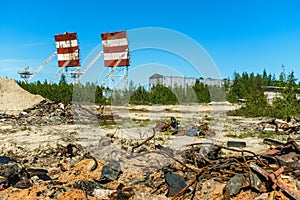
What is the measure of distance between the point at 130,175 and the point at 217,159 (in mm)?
1063

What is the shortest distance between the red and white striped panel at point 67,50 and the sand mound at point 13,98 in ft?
28.9

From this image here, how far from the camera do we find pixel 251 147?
6078mm

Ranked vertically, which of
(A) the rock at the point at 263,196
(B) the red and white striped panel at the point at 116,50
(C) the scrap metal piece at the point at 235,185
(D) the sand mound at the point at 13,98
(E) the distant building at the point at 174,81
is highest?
(B) the red and white striped panel at the point at 116,50

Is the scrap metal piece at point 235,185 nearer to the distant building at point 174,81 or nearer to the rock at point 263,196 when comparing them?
the rock at point 263,196

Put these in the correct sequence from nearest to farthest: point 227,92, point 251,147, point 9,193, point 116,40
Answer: point 9,193
point 251,147
point 116,40
point 227,92

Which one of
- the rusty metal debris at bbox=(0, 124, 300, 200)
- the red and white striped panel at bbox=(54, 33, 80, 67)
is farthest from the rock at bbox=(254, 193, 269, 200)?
A: the red and white striped panel at bbox=(54, 33, 80, 67)

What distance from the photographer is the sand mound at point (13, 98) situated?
619 inches

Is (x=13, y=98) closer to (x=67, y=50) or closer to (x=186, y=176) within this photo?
(x=67, y=50)

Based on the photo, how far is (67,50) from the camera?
2723 centimetres

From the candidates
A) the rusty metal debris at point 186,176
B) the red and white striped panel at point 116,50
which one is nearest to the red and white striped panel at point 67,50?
the red and white striped panel at point 116,50

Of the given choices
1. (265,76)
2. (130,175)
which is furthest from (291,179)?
(265,76)

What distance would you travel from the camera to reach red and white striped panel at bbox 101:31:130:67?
76.3 ft

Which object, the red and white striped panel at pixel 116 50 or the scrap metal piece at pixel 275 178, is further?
the red and white striped panel at pixel 116 50

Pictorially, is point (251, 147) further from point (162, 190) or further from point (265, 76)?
point (265, 76)
